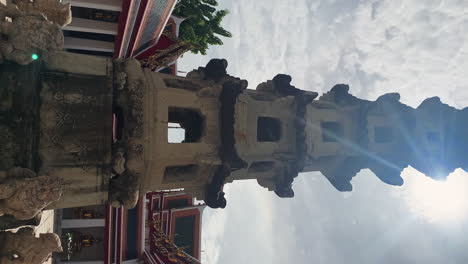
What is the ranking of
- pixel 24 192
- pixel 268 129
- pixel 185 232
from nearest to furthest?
pixel 24 192, pixel 268 129, pixel 185 232

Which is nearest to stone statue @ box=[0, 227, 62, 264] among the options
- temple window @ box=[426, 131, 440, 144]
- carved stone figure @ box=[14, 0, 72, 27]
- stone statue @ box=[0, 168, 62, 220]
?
stone statue @ box=[0, 168, 62, 220]

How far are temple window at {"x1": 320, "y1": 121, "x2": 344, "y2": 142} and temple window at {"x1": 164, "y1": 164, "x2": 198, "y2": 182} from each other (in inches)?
267

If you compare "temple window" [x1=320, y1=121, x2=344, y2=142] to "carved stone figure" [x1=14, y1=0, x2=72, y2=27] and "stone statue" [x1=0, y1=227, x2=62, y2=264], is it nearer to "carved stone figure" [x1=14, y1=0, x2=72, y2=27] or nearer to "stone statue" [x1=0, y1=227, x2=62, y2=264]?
Result: "carved stone figure" [x1=14, y1=0, x2=72, y2=27]

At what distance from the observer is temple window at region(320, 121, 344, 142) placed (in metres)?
17.7

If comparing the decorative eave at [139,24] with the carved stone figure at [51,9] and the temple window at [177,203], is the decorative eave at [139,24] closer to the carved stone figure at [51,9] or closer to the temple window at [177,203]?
the carved stone figure at [51,9]

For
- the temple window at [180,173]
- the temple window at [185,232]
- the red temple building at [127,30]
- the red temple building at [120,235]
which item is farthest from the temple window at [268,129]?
the temple window at [185,232]

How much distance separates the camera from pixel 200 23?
29328 millimetres

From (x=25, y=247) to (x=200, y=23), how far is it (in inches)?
898

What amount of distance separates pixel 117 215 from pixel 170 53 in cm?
1080

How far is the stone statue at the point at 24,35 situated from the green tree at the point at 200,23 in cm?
1819

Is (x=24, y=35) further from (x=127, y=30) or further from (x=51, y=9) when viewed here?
(x=127, y=30)

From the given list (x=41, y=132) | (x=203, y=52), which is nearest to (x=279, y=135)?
(x=41, y=132)

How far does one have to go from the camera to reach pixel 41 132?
10.1 metres

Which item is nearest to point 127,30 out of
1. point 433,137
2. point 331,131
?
point 331,131
